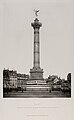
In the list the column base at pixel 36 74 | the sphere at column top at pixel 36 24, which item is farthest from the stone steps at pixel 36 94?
the sphere at column top at pixel 36 24

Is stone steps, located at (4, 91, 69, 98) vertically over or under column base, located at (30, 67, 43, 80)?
under

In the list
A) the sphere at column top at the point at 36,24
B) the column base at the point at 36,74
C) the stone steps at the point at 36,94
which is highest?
the sphere at column top at the point at 36,24

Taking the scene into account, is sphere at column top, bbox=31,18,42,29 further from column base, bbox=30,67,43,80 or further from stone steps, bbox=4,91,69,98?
stone steps, bbox=4,91,69,98

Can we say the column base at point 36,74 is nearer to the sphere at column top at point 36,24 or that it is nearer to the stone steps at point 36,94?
the stone steps at point 36,94

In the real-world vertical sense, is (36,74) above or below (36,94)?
above

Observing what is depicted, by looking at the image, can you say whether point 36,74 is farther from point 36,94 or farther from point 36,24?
point 36,24

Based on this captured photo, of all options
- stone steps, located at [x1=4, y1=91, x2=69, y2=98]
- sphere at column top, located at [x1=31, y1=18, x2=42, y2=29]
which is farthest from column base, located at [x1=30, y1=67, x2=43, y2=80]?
sphere at column top, located at [x1=31, y1=18, x2=42, y2=29]

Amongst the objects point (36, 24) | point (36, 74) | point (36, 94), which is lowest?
point (36, 94)

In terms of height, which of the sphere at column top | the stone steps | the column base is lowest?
the stone steps

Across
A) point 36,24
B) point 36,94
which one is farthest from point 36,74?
point 36,24

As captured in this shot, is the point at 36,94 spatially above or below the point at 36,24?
below

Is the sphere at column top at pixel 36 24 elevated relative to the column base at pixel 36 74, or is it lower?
elevated
